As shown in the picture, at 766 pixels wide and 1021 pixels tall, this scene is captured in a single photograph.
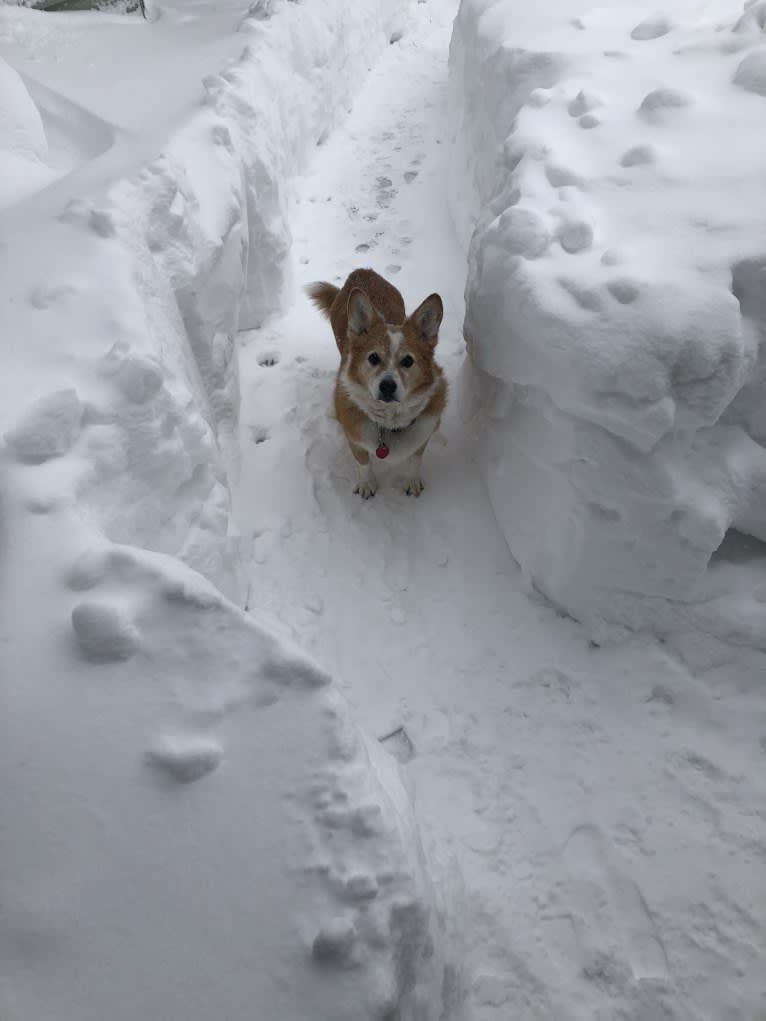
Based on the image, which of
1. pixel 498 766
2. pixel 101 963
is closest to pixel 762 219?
pixel 498 766

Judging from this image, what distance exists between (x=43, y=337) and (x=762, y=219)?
2.38 m

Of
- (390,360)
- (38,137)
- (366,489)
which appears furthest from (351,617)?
(38,137)

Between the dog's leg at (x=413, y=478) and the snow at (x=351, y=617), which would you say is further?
the dog's leg at (x=413, y=478)

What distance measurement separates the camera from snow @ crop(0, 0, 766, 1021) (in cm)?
123

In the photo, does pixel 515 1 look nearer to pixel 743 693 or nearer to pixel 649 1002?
pixel 743 693

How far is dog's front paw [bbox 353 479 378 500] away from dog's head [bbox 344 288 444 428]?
0.37 meters

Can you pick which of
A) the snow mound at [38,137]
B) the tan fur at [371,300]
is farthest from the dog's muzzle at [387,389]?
the snow mound at [38,137]

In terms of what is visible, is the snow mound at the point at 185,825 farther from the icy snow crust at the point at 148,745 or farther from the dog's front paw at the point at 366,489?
the dog's front paw at the point at 366,489

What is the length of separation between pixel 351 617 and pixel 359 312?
1.29 m

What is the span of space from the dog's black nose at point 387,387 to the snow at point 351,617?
431mm

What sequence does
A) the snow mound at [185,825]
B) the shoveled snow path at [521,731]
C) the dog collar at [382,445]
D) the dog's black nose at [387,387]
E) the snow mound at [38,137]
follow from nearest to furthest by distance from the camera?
the snow mound at [185,825] < the shoveled snow path at [521,731] < the dog's black nose at [387,387] < the dog collar at [382,445] < the snow mound at [38,137]

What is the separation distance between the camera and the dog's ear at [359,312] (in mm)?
A: 2625

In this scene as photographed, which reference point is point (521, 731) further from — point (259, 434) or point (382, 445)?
point (259, 434)

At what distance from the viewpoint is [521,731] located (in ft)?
7.59
